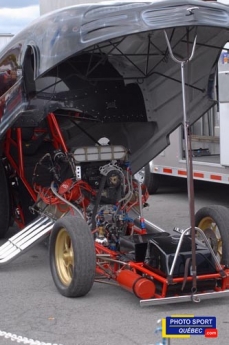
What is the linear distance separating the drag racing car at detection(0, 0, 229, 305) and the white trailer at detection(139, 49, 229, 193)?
2048mm

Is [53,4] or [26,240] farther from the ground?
[53,4]

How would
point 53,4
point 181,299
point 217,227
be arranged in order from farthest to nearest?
point 53,4, point 217,227, point 181,299

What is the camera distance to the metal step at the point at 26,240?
723 cm

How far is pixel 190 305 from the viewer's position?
245 inches

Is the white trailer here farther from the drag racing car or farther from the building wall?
the building wall

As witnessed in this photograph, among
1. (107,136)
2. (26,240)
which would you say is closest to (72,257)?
(26,240)

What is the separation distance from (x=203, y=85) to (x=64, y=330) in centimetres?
346

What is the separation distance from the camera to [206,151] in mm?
11945

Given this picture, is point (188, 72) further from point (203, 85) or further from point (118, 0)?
point (118, 0)

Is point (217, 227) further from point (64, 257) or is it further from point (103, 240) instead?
point (64, 257)

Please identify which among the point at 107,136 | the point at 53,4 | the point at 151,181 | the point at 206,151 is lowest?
the point at 151,181

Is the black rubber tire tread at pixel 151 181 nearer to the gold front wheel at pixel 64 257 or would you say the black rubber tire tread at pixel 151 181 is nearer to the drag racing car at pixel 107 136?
the drag racing car at pixel 107 136

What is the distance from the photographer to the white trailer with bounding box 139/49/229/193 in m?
10.4

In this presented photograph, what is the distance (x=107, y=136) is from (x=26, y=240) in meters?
1.80
